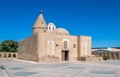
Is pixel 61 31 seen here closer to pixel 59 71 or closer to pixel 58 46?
pixel 58 46

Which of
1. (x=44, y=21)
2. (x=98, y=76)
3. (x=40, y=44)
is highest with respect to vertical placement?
(x=44, y=21)

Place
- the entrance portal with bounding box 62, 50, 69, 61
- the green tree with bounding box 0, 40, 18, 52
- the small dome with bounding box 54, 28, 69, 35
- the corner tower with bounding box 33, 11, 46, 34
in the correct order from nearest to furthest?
the entrance portal with bounding box 62, 50, 69, 61
the small dome with bounding box 54, 28, 69, 35
the corner tower with bounding box 33, 11, 46, 34
the green tree with bounding box 0, 40, 18, 52

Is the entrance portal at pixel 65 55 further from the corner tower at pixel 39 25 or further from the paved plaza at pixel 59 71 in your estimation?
the paved plaza at pixel 59 71

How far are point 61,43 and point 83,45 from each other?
14.3ft

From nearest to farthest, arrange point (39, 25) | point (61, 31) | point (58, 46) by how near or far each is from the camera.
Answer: point (58, 46), point (61, 31), point (39, 25)

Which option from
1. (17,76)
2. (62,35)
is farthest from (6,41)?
(17,76)

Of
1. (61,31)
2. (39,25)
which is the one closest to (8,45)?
(39,25)

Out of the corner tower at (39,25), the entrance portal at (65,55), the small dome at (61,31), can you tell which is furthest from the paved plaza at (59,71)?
the corner tower at (39,25)

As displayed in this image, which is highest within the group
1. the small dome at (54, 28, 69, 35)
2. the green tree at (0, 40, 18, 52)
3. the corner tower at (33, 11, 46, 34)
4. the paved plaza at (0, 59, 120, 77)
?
the corner tower at (33, 11, 46, 34)

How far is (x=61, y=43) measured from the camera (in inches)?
1415

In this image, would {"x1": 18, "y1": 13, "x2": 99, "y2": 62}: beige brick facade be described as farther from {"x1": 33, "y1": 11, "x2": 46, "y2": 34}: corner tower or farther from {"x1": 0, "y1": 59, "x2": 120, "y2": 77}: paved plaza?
{"x1": 0, "y1": 59, "x2": 120, "y2": 77}: paved plaza

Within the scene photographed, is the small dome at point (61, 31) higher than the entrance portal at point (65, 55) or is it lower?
higher

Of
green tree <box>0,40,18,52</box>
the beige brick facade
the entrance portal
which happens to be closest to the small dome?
the beige brick facade

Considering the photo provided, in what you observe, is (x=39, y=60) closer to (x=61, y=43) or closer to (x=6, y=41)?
(x=61, y=43)
